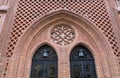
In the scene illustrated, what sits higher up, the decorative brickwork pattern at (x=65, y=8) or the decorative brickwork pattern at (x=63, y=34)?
the decorative brickwork pattern at (x=65, y=8)

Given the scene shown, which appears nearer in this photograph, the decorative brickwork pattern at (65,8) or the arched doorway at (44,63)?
the arched doorway at (44,63)

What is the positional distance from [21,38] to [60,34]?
1.75m

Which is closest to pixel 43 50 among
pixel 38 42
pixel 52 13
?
pixel 38 42

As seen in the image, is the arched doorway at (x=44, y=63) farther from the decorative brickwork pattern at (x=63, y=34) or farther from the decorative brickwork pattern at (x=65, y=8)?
the decorative brickwork pattern at (x=65, y=8)

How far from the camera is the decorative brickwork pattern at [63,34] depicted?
8.53 metres

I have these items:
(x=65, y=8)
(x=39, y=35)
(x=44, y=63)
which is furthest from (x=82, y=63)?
(x=65, y=8)

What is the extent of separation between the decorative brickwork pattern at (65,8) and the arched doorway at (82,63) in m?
1.10

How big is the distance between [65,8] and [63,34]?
123 cm

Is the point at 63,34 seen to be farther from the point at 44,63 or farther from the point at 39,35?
the point at 44,63

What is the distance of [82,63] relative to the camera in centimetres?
800

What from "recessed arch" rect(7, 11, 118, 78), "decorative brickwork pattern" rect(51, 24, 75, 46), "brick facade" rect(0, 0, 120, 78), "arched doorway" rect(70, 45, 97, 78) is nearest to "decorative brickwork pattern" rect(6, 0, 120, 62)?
"brick facade" rect(0, 0, 120, 78)

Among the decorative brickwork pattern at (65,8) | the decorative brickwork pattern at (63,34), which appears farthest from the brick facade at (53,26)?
the decorative brickwork pattern at (63,34)

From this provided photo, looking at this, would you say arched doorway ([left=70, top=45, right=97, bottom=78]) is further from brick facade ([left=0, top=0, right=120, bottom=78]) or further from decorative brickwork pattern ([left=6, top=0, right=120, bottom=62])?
decorative brickwork pattern ([left=6, top=0, right=120, bottom=62])

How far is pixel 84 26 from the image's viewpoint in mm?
8883
